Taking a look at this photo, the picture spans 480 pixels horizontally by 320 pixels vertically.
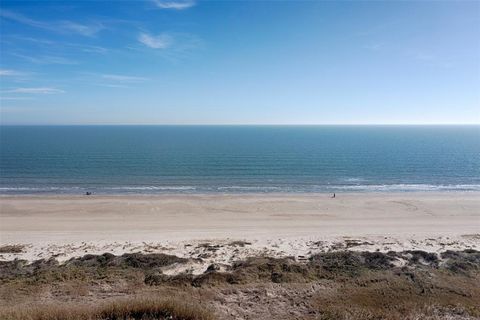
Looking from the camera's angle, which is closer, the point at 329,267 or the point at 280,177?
the point at 329,267

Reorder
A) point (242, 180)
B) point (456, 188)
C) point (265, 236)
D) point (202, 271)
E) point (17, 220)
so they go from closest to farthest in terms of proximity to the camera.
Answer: point (202, 271) → point (265, 236) → point (17, 220) → point (456, 188) → point (242, 180)

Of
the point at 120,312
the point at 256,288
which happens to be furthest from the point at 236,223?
the point at 120,312

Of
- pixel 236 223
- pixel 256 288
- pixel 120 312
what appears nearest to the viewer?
pixel 120 312

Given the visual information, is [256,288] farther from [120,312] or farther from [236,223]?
[236,223]

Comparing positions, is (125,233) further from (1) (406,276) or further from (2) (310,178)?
(2) (310,178)

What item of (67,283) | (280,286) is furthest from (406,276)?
(67,283)

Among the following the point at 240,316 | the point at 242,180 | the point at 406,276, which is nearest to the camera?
the point at 240,316

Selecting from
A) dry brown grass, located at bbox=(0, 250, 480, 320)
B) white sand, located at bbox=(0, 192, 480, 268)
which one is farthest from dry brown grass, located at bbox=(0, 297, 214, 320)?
white sand, located at bbox=(0, 192, 480, 268)
